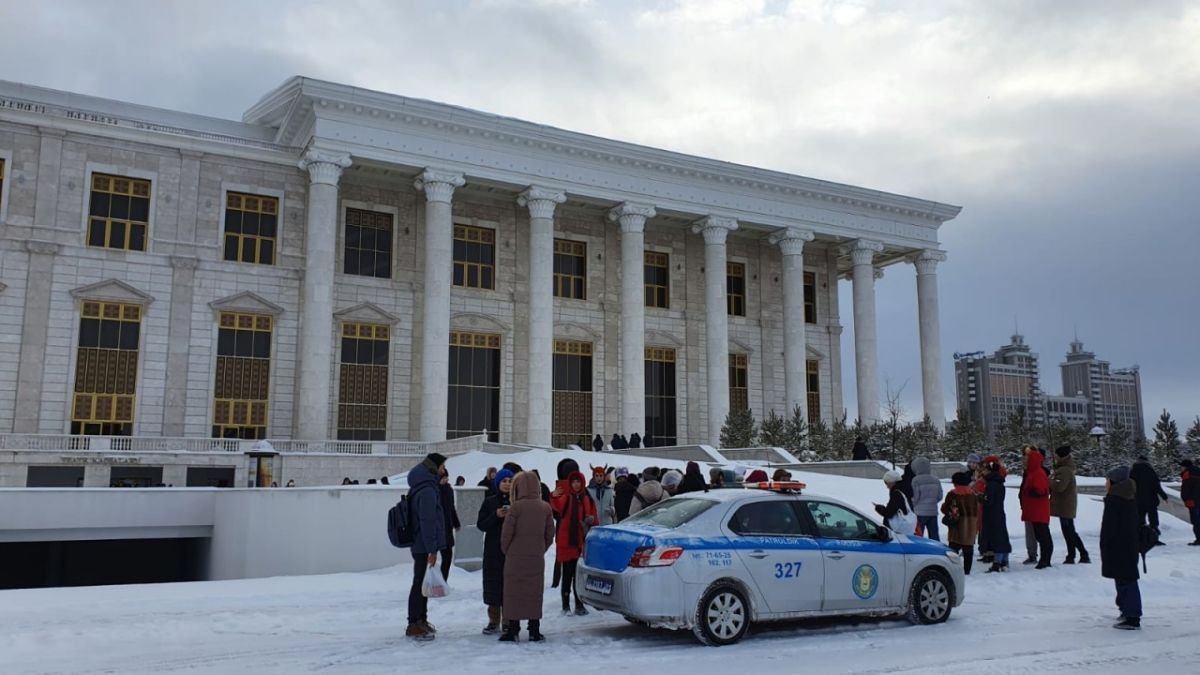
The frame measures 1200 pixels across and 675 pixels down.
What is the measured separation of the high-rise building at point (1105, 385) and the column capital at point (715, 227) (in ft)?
513

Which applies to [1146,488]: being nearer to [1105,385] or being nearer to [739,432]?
[739,432]

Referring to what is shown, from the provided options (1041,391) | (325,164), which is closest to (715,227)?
(325,164)

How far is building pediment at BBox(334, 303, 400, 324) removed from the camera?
3406 centimetres

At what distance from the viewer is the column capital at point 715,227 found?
39062 millimetres

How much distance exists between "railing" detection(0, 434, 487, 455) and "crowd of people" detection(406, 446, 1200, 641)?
1706 cm

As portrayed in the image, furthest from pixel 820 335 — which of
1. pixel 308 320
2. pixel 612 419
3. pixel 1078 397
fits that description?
pixel 1078 397

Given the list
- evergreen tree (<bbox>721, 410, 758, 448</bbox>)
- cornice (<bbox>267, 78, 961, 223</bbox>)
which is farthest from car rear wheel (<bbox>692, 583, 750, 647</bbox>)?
cornice (<bbox>267, 78, 961, 223</bbox>)

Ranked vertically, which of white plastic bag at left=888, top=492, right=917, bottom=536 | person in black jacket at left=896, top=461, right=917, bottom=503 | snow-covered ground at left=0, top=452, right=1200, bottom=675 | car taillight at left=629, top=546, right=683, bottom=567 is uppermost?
person in black jacket at left=896, top=461, right=917, bottom=503

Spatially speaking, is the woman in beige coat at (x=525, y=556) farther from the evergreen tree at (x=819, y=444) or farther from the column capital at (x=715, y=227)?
the column capital at (x=715, y=227)

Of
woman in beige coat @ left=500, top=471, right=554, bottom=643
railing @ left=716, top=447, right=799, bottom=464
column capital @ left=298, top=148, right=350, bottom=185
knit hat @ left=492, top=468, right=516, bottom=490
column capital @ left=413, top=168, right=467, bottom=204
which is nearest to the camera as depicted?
woman in beige coat @ left=500, top=471, right=554, bottom=643

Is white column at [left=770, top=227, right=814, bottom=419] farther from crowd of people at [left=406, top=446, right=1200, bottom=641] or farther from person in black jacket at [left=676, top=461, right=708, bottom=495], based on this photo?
person in black jacket at [left=676, top=461, right=708, bottom=495]

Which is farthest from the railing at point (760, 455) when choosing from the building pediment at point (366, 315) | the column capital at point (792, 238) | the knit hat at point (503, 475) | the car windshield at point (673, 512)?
the car windshield at point (673, 512)

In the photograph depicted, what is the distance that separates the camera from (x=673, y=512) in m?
9.39

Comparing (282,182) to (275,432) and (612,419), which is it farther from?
(612,419)
